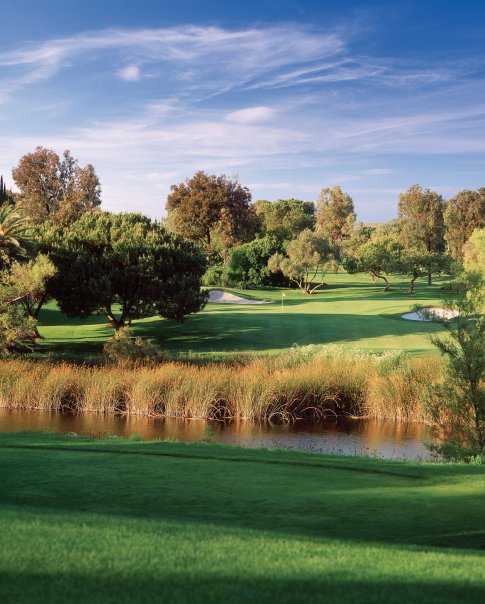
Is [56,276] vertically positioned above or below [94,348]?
above

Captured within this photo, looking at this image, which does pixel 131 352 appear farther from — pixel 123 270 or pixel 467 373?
pixel 467 373

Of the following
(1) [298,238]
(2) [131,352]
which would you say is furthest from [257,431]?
(1) [298,238]

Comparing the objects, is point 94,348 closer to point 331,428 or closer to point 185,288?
point 185,288

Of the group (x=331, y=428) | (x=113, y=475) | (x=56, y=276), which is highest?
(x=56, y=276)

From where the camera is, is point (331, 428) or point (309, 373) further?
point (309, 373)

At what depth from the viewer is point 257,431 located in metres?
20.8

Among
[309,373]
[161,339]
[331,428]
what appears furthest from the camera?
[161,339]

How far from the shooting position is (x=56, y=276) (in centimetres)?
3244

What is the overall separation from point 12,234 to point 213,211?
5312 centimetres

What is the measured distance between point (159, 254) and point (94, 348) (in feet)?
16.7

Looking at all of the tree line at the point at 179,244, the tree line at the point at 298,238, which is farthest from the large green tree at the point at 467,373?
the tree line at the point at 298,238

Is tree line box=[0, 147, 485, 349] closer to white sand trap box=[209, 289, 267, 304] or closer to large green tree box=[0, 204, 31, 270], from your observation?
large green tree box=[0, 204, 31, 270]

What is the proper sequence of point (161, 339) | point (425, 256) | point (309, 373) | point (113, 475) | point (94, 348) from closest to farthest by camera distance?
point (113, 475), point (309, 373), point (94, 348), point (161, 339), point (425, 256)

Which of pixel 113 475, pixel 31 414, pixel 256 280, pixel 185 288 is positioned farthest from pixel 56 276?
pixel 256 280
